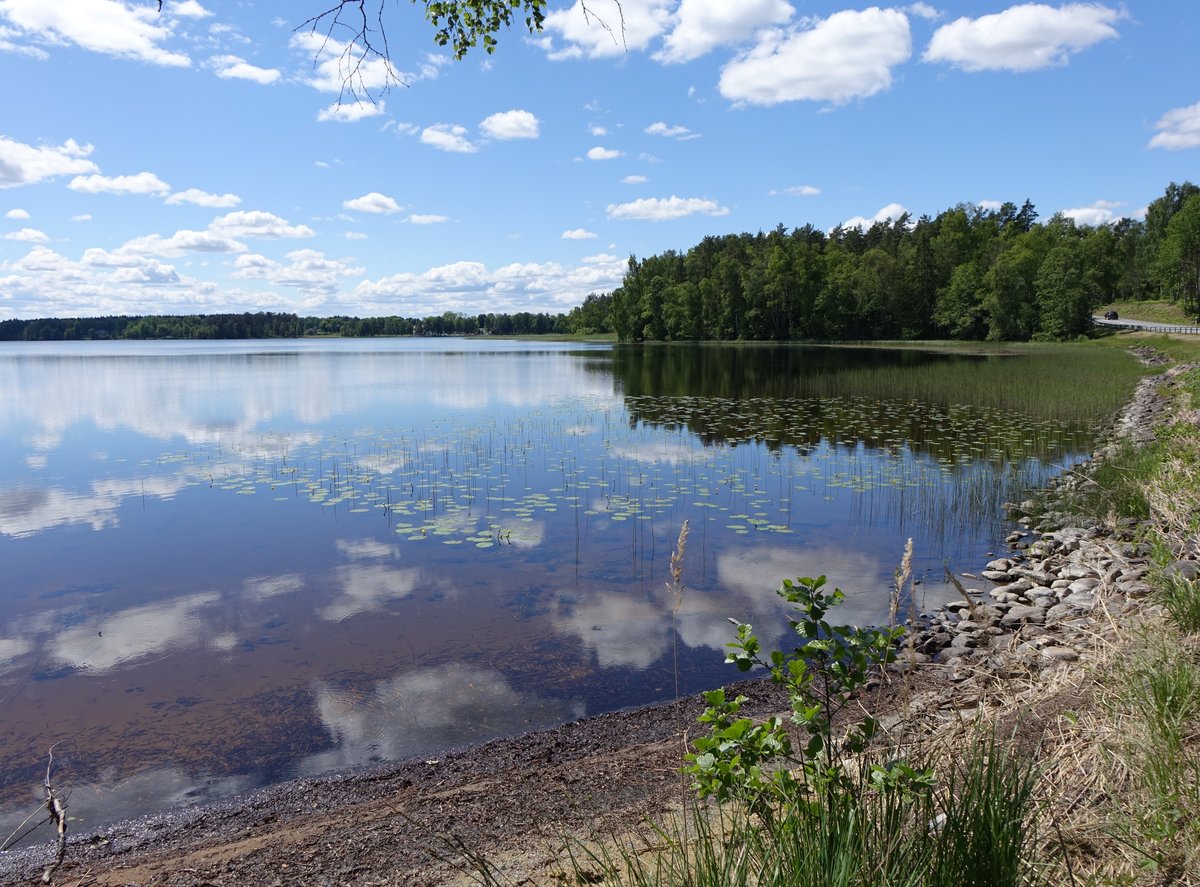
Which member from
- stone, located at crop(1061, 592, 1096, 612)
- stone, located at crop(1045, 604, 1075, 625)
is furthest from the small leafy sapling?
stone, located at crop(1061, 592, 1096, 612)

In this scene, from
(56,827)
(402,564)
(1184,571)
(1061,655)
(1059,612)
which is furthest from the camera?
(402,564)

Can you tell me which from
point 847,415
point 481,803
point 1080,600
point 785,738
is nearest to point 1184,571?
point 1080,600

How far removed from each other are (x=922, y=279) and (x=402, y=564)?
326 feet

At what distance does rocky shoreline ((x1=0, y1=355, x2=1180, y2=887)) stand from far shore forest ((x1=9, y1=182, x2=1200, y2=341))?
258 feet

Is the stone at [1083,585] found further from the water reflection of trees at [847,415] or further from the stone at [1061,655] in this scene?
the water reflection of trees at [847,415]

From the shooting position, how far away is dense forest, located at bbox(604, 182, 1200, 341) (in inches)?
3019

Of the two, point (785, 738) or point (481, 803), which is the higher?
point (785, 738)

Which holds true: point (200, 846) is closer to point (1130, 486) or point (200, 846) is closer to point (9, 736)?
point (9, 736)

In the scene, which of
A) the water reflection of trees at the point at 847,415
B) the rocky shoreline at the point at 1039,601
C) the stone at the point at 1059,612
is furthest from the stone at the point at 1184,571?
the water reflection of trees at the point at 847,415

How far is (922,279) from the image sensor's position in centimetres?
9731

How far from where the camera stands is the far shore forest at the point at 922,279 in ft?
252

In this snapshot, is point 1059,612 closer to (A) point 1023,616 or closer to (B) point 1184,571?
(A) point 1023,616

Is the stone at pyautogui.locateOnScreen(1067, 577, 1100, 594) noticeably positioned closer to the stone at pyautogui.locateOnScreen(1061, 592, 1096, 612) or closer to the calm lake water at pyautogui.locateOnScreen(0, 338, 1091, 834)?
the stone at pyautogui.locateOnScreen(1061, 592, 1096, 612)

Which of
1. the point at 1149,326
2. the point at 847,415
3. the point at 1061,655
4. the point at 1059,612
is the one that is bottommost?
the point at 1059,612
